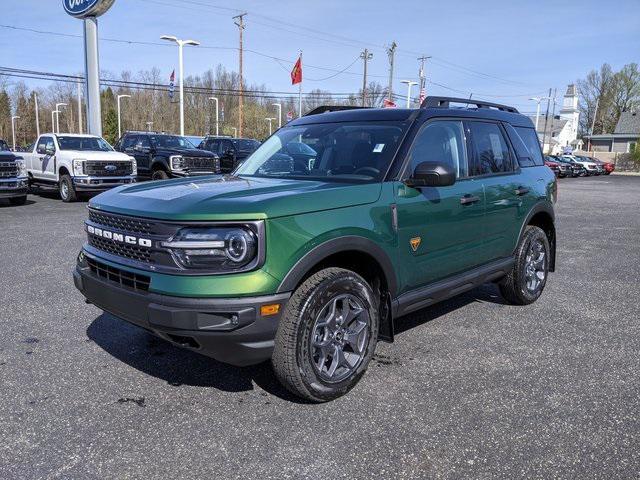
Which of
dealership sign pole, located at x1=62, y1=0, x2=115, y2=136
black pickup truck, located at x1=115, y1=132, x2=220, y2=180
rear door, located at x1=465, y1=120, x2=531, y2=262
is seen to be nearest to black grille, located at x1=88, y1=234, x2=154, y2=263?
rear door, located at x1=465, y1=120, x2=531, y2=262

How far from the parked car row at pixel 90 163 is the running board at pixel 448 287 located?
10.2 metres

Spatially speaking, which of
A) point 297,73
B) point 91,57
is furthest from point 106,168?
point 297,73

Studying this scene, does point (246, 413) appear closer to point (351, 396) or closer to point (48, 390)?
point (351, 396)

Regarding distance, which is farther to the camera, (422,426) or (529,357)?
(529,357)

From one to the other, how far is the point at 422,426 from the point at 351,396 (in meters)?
0.54

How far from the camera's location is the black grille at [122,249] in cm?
309

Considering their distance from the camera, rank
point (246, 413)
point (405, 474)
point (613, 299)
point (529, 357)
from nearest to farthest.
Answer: point (405, 474)
point (246, 413)
point (529, 357)
point (613, 299)

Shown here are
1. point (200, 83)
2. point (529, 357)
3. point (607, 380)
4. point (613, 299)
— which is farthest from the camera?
point (200, 83)

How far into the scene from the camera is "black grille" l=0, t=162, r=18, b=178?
1338cm

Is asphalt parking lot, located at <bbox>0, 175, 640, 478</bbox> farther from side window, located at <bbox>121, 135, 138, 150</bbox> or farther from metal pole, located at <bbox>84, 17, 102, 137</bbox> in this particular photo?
metal pole, located at <bbox>84, 17, 102, 137</bbox>

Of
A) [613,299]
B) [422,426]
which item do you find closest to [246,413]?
[422,426]

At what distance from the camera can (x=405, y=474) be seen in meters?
2.61

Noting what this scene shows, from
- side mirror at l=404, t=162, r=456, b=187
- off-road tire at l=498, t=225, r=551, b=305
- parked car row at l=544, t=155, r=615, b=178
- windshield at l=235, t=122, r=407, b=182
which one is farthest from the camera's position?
parked car row at l=544, t=155, r=615, b=178

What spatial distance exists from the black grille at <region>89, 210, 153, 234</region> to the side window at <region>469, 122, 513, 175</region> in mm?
2800
